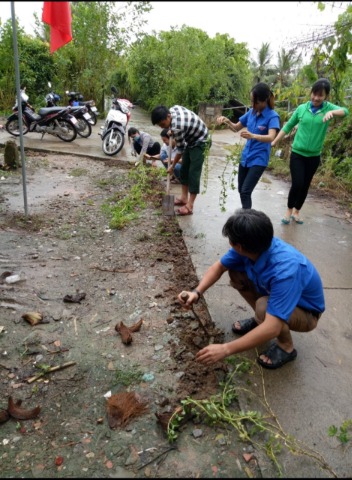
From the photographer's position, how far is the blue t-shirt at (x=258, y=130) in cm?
352

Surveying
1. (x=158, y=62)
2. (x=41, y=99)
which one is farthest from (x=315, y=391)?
(x=158, y=62)

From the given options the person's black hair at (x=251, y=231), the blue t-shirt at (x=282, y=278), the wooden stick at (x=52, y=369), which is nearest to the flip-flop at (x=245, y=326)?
the blue t-shirt at (x=282, y=278)

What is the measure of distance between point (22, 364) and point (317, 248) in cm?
302

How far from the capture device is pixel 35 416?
1998 millimetres

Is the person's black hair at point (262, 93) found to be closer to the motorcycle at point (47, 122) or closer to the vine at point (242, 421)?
the vine at point (242, 421)

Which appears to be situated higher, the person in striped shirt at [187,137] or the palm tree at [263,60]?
the palm tree at [263,60]

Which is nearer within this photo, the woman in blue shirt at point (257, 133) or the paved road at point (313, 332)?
the paved road at point (313, 332)

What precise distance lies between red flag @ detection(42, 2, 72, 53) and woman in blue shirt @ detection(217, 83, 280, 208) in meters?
2.21

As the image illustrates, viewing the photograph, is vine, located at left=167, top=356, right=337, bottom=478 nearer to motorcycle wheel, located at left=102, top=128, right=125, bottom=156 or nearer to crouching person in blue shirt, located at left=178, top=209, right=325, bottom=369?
crouching person in blue shirt, located at left=178, top=209, right=325, bottom=369

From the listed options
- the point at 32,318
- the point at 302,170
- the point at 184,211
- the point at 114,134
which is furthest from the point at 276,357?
the point at 114,134

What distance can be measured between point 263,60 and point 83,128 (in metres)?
16.5

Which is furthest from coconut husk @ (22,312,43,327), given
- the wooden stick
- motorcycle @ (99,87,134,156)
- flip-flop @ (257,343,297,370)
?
motorcycle @ (99,87,134,156)

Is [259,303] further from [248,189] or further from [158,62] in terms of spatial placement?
[158,62]

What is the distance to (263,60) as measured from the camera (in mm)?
21125
